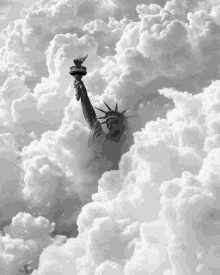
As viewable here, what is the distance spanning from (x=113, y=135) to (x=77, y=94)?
21.0ft

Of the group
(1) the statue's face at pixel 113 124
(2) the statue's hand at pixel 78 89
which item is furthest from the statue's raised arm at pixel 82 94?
(1) the statue's face at pixel 113 124

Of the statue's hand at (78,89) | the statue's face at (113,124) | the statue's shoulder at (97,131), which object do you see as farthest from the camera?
the statue's hand at (78,89)

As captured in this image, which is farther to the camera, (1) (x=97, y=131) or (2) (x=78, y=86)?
(2) (x=78, y=86)

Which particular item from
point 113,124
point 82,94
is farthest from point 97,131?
point 82,94

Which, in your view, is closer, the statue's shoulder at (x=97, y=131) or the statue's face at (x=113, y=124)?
the statue's face at (x=113, y=124)

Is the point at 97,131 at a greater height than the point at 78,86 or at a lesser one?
lesser

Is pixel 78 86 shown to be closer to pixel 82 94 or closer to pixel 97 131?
pixel 82 94

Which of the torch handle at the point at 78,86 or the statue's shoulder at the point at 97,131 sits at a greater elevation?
the torch handle at the point at 78,86

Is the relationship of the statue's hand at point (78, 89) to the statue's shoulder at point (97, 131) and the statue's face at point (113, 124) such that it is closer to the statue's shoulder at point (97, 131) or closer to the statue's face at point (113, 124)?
the statue's shoulder at point (97, 131)

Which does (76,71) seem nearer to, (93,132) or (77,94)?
(77,94)

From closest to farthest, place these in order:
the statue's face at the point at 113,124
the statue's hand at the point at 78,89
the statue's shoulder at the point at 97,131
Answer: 1. the statue's face at the point at 113,124
2. the statue's shoulder at the point at 97,131
3. the statue's hand at the point at 78,89

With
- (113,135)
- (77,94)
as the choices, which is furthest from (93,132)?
(77,94)

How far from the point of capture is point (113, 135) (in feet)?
138

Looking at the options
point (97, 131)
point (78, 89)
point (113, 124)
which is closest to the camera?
point (113, 124)
